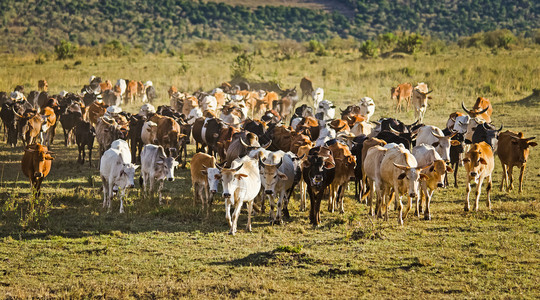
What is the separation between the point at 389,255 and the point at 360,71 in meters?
28.6

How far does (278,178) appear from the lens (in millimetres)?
12742

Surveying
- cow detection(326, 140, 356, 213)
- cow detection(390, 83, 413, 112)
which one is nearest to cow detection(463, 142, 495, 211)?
cow detection(326, 140, 356, 213)

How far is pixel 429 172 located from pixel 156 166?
20.0 feet

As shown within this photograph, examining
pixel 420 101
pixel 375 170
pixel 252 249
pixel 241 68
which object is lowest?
pixel 252 249

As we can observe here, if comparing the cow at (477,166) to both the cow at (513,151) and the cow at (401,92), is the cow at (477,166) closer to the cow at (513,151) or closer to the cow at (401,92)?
the cow at (513,151)

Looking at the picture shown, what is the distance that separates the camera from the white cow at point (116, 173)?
1364 cm

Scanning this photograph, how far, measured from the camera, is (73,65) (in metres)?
41.4

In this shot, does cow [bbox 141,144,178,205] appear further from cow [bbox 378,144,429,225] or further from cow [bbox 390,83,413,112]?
cow [bbox 390,83,413,112]

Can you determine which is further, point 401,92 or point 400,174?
point 401,92

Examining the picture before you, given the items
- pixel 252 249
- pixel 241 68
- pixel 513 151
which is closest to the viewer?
pixel 252 249

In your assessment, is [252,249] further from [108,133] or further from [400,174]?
[108,133]

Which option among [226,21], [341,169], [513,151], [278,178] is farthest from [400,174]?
[226,21]

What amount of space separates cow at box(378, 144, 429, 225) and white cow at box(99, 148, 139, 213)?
539 cm

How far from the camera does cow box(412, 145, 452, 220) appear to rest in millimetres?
12859
